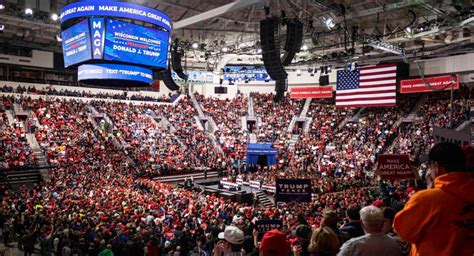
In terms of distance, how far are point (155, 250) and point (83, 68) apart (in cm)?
960

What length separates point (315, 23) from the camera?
23344 mm

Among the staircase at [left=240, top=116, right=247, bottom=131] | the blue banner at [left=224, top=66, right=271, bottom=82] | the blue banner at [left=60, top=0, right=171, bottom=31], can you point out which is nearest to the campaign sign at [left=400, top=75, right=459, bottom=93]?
the blue banner at [left=224, top=66, right=271, bottom=82]

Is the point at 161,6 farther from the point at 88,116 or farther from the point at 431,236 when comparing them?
the point at 431,236

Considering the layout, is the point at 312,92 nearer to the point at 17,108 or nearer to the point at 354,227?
the point at 17,108

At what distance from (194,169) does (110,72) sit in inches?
557

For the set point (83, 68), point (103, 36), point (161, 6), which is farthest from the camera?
point (161, 6)

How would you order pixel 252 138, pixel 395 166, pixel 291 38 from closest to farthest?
pixel 395 166
pixel 291 38
pixel 252 138

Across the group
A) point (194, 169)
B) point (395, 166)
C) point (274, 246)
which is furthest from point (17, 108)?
point (274, 246)

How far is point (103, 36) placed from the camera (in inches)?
538

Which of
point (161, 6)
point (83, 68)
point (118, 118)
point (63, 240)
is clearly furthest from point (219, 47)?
point (63, 240)

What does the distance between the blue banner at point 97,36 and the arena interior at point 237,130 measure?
0.04m

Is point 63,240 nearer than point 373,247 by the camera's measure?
No

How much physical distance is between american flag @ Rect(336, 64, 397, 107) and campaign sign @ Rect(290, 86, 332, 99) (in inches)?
135

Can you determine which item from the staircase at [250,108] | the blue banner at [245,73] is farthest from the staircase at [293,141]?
the blue banner at [245,73]
